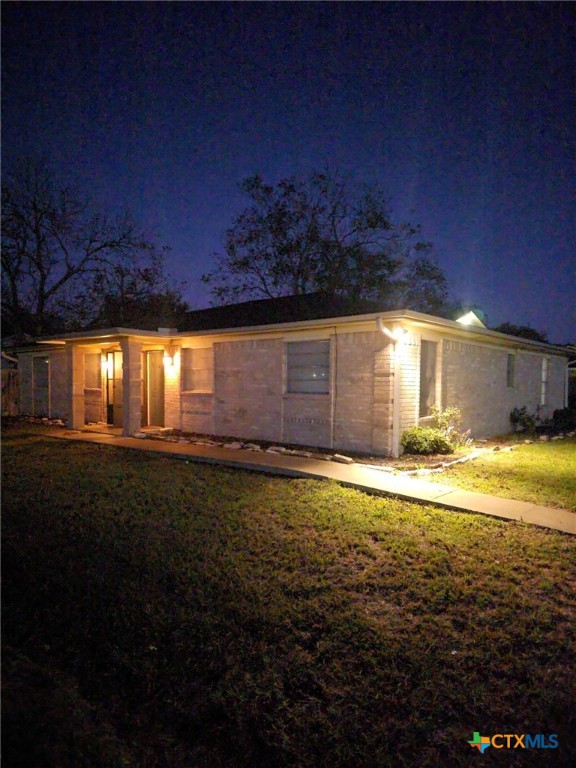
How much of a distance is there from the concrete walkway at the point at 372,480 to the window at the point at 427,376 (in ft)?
10.8

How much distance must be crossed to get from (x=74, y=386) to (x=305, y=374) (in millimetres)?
7545

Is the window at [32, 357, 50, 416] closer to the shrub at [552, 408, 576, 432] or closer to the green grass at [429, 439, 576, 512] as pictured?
the green grass at [429, 439, 576, 512]

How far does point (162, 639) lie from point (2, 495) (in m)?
4.78

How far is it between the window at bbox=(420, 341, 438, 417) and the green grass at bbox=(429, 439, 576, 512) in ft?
5.47

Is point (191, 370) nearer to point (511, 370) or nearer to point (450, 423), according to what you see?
point (450, 423)

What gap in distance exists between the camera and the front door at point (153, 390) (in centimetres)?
1435

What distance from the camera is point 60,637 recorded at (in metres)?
3.55

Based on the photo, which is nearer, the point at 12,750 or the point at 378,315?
the point at 12,750

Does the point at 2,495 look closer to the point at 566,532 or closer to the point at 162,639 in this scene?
the point at 162,639

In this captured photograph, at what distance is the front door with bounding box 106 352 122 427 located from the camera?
14.9 m

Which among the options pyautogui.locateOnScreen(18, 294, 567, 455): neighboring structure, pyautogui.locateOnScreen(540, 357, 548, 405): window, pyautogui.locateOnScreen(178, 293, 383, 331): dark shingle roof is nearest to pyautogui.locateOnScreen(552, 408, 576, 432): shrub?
pyautogui.locateOnScreen(540, 357, 548, 405): window

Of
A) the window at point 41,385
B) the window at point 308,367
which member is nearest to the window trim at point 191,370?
the window at point 308,367

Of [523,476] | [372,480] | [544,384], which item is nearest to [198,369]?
[372,480]

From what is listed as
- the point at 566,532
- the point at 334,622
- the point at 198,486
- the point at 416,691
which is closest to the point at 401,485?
the point at 566,532
